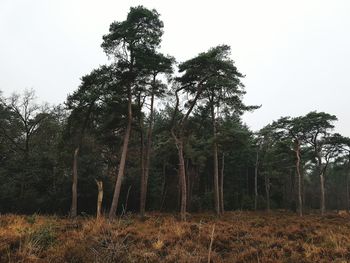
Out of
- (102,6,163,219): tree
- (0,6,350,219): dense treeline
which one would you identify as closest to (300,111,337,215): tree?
(0,6,350,219): dense treeline

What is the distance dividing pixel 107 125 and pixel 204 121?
9121 mm

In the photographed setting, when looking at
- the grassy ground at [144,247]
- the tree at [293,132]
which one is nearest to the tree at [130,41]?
the grassy ground at [144,247]

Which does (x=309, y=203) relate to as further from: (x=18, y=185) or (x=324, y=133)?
(x=18, y=185)

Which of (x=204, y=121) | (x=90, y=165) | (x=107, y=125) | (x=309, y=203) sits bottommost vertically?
(x=309, y=203)

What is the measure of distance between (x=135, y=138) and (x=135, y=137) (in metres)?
0.13

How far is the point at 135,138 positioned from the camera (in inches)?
1369

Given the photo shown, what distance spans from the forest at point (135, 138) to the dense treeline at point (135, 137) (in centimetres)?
8

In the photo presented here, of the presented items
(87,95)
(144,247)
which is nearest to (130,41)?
(87,95)

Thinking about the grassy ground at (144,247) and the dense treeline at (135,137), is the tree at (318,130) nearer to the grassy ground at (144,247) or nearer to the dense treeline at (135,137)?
the dense treeline at (135,137)

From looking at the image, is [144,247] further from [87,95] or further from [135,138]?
[135,138]

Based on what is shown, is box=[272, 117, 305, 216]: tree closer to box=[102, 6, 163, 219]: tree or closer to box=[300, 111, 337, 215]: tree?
box=[300, 111, 337, 215]: tree

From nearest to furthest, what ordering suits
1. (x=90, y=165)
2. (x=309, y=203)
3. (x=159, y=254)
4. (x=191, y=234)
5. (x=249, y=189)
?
(x=159, y=254), (x=191, y=234), (x=90, y=165), (x=249, y=189), (x=309, y=203)

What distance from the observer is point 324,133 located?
29.4m

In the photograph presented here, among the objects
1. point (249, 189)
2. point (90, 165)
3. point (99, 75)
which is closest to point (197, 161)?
point (90, 165)
